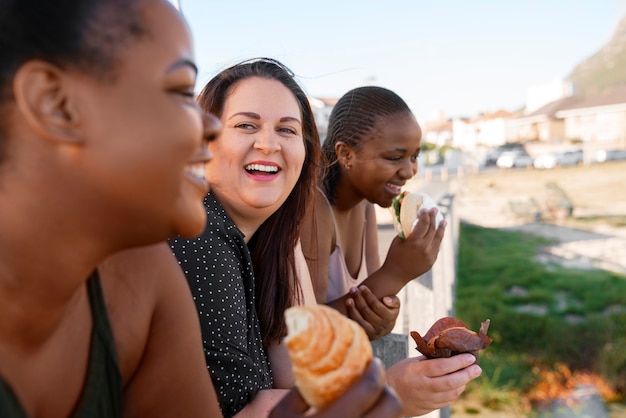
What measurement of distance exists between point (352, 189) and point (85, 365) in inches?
90.1

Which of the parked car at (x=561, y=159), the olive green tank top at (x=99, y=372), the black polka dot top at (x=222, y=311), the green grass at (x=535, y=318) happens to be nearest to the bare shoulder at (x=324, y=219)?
the black polka dot top at (x=222, y=311)

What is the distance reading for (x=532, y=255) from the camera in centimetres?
1656

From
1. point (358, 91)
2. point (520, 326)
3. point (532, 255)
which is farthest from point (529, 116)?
point (358, 91)

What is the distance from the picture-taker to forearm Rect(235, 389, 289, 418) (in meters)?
1.68

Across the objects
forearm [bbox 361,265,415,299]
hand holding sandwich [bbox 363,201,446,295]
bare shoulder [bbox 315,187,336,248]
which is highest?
bare shoulder [bbox 315,187,336,248]

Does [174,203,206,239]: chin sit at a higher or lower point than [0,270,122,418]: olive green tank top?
higher

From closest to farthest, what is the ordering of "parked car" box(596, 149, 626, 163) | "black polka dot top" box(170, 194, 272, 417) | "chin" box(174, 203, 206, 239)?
"chin" box(174, 203, 206, 239), "black polka dot top" box(170, 194, 272, 417), "parked car" box(596, 149, 626, 163)

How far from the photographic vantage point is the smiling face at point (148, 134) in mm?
877

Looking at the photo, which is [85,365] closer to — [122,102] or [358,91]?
[122,102]

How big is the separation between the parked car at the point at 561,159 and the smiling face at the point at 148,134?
41.3 meters

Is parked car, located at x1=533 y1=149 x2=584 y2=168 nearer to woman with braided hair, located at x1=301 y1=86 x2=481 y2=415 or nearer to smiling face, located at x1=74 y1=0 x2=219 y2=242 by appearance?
woman with braided hair, located at x1=301 y1=86 x2=481 y2=415

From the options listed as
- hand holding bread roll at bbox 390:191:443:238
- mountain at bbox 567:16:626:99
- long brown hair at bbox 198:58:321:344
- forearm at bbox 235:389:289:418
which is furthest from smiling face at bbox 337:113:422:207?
mountain at bbox 567:16:626:99

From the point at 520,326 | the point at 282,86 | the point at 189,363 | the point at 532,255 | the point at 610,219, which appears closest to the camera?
the point at 189,363

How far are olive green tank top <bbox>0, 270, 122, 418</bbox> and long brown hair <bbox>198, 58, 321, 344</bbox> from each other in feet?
3.20
